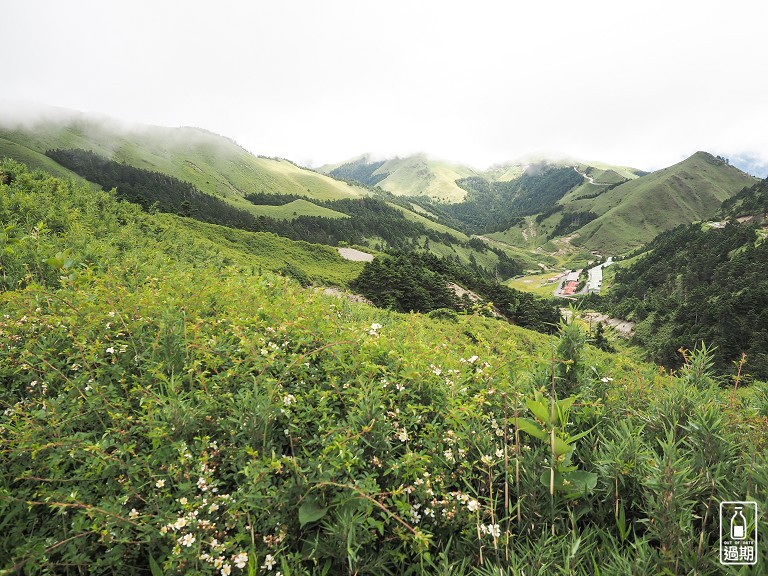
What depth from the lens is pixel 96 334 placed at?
4.57m

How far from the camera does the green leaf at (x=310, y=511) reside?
2.61m

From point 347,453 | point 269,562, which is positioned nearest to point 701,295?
point 347,453

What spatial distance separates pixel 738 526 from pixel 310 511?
2904 millimetres

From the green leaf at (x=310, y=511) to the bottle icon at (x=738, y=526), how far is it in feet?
9.02

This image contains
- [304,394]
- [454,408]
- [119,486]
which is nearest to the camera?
[119,486]

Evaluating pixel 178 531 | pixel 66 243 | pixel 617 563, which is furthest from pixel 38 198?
pixel 617 563

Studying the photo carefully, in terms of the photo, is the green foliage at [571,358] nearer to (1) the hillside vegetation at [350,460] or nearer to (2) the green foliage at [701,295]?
(1) the hillside vegetation at [350,460]

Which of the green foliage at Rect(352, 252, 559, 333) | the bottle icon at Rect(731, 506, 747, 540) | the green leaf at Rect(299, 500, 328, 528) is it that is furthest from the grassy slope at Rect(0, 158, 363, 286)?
the bottle icon at Rect(731, 506, 747, 540)

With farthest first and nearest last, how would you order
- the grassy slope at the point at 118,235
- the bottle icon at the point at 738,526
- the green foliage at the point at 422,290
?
1. the green foliage at the point at 422,290
2. the grassy slope at the point at 118,235
3. the bottle icon at the point at 738,526

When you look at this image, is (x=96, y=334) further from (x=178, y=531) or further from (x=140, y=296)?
(x=178, y=531)

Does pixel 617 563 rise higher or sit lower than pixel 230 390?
lower

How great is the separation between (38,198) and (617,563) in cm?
2244

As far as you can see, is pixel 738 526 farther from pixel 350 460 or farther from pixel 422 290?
pixel 422 290

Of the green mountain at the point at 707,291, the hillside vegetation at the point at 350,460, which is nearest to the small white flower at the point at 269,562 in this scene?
the hillside vegetation at the point at 350,460
